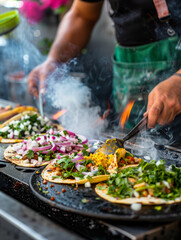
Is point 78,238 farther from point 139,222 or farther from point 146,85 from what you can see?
point 146,85

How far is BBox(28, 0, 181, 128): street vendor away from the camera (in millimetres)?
2828

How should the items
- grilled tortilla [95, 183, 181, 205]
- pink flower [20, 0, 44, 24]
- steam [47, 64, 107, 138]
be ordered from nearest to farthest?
grilled tortilla [95, 183, 181, 205] → steam [47, 64, 107, 138] → pink flower [20, 0, 44, 24]

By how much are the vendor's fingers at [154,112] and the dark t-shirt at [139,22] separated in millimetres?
1057

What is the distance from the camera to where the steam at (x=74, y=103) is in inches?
114

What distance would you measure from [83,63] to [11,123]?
2.95 metres

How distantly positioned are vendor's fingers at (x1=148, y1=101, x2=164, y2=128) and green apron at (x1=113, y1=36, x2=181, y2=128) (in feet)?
2.36

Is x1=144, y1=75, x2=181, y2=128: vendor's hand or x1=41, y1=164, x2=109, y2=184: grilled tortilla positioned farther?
x1=144, y1=75, x2=181, y2=128: vendor's hand

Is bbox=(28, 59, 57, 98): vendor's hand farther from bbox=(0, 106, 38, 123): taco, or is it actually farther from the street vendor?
bbox=(0, 106, 38, 123): taco

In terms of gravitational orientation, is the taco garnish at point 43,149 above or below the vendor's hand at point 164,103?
below

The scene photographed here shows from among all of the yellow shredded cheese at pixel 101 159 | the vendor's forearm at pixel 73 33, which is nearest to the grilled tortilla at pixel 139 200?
the yellow shredded cheese at pixel 101 159

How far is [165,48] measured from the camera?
3035mm

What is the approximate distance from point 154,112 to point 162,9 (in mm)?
1102

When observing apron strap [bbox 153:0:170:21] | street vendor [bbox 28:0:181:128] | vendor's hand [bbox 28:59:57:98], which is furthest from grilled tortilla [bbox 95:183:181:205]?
vendor's hand [bbox 28:59:57:98]

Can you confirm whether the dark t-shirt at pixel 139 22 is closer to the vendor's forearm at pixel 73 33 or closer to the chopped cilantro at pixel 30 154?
the vendor's forearm at pixel 73 33
